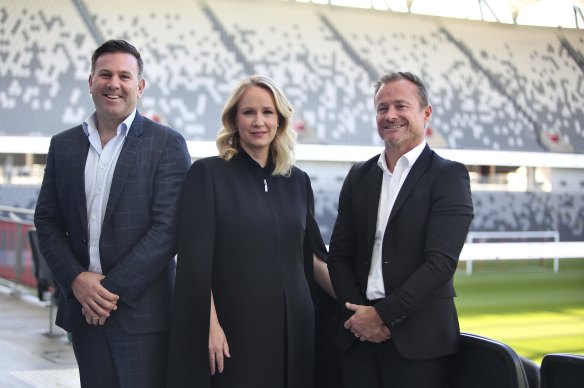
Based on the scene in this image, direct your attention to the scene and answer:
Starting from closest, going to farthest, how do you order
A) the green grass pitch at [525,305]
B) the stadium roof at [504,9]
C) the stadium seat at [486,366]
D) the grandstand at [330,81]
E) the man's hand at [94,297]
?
the stadium seat at [486,366] → the man's hand at [94,297] → the green grass pitch at [525,305] → the grandstand at [330,81] → the stadium roof at [504,9]

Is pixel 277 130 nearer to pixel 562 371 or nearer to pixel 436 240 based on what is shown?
pixel 436 240

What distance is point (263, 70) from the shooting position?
1304cm

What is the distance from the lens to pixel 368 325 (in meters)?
1.45

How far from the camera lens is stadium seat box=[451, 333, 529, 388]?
133 centimetres

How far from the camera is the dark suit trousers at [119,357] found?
1.59 metres

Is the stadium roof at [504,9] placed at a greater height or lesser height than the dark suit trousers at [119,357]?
greater

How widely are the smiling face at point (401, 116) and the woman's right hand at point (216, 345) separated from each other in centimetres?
57

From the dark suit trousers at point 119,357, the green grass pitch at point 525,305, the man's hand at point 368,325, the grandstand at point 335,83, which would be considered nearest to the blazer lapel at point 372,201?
the man's hand at point 368,325

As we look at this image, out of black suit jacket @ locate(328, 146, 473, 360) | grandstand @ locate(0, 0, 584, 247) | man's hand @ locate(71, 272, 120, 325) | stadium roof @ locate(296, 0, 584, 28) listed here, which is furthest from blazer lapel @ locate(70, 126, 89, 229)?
stadium roof @ locate(296, 0, 584, 28)

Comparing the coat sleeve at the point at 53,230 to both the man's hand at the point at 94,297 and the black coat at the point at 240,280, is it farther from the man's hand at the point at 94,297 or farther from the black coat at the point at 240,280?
the black coat at the point at 240,280

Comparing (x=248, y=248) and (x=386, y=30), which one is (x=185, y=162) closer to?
(x=248, y=248)

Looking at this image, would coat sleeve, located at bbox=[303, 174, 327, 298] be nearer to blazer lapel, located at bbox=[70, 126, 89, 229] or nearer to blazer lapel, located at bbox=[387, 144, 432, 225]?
blazer lapel, located at bbox=[387, 144, 432, 225]

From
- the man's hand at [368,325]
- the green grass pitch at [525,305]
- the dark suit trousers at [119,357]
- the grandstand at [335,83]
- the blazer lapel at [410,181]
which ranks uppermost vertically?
the grandstand at [335,83]

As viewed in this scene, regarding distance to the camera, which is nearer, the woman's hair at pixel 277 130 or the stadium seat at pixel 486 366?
the stadium seat at pixel 486 366
